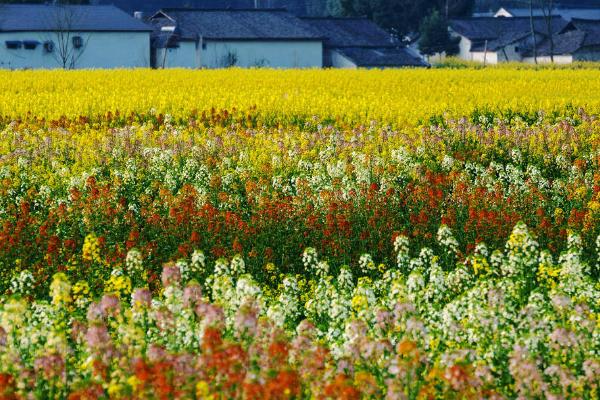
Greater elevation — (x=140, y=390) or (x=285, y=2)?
(x=140, y=390)

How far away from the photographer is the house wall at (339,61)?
74.3m

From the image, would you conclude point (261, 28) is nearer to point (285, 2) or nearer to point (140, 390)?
point (140, 390)

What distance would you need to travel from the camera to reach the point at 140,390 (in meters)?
5.12

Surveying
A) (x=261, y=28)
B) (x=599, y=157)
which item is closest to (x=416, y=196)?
(x=599, y=157)

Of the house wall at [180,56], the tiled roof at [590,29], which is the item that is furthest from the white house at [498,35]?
the house wall at [180,56]

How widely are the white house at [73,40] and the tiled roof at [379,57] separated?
1459 cm

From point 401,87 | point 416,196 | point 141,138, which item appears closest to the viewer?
point 416,196

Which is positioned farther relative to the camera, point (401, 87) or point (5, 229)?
point (401, 87)

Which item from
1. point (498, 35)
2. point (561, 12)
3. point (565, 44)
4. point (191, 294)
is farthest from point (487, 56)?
point (191, 294)

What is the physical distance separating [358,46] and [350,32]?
253cm

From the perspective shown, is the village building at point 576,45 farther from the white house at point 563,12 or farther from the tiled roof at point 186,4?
the tiled roof at point 186,4

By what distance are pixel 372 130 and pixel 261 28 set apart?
168 feet

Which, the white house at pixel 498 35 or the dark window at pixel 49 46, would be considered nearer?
the dark window at pixel 49 46

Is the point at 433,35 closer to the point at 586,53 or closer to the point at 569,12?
the point at 586,53
